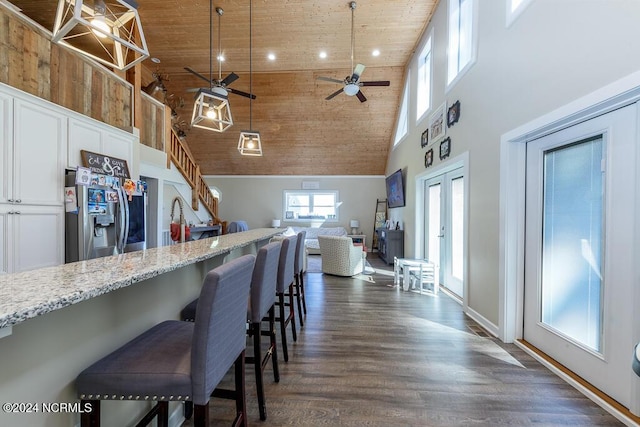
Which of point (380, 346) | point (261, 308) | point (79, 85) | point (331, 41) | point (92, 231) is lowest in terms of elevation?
point (380, 346)

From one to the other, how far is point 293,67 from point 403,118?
8.99 feet

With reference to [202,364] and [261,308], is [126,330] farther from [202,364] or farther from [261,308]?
[261,308]

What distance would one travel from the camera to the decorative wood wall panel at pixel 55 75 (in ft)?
8.23

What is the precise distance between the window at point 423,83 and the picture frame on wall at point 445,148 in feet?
3.99

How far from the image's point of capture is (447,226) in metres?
4.25

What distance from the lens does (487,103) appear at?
2926 millimetres

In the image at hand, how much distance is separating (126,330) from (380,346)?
6.63ft

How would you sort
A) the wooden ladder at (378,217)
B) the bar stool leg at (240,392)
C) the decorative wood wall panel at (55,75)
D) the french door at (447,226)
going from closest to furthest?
the bar stool leg at (240,392), the decorative wood wall panel at (55,75), the french door at (447,226), the wooden ladder at (378,217)

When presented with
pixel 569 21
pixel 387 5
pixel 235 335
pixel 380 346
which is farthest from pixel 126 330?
pixel 387 5

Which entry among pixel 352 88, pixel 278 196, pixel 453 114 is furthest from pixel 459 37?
pixel 278 196

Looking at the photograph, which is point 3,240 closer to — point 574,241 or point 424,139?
point 574,241

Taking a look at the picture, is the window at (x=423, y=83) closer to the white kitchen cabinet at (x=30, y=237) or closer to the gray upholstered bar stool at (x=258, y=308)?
the gray upholstered bar stool at (x=258, y=308)

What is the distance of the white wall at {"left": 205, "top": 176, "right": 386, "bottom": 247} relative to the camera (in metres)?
9.10

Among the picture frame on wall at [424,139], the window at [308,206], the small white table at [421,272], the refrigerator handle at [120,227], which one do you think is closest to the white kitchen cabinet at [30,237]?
the refrigerator handle at [120,227]
